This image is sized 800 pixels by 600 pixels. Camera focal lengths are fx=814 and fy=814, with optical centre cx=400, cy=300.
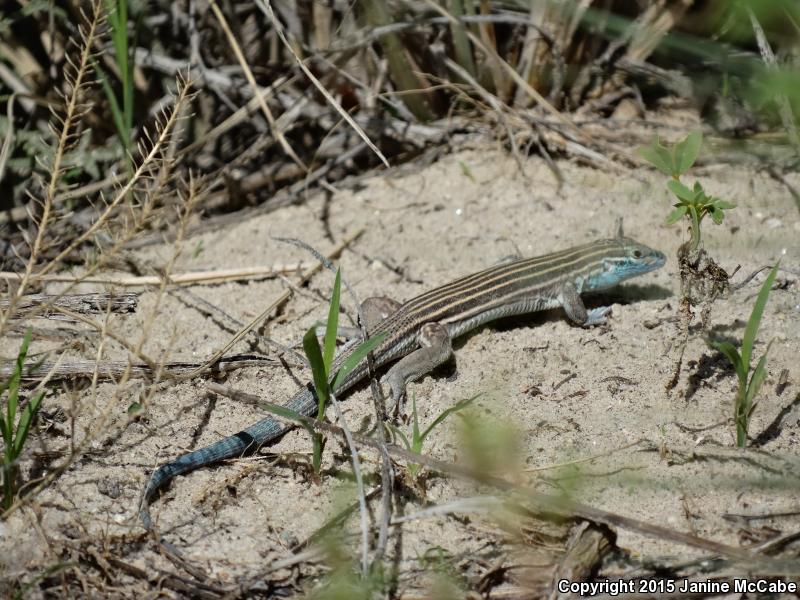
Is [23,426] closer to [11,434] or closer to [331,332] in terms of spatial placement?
[11,434]

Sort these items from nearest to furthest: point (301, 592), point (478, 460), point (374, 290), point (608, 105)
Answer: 1. point (478, 460)
2. point (301, 592)
3. point (374, 290)
4. point (608, 105)

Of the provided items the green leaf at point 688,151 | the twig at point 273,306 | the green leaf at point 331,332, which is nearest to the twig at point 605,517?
the green leaf at point 331,332

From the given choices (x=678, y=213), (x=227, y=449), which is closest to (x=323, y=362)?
(x=227, y=449)

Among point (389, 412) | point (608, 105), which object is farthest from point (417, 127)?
point (389, 412)

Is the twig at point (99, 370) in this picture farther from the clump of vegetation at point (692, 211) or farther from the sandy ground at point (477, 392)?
the clump of vegetation at point (692, 211)

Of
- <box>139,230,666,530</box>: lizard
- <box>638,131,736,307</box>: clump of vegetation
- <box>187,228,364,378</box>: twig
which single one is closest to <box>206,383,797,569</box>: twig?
<box>187,228,364,378</box>: twig

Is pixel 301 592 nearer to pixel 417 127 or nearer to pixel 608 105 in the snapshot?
pixel 417 127
